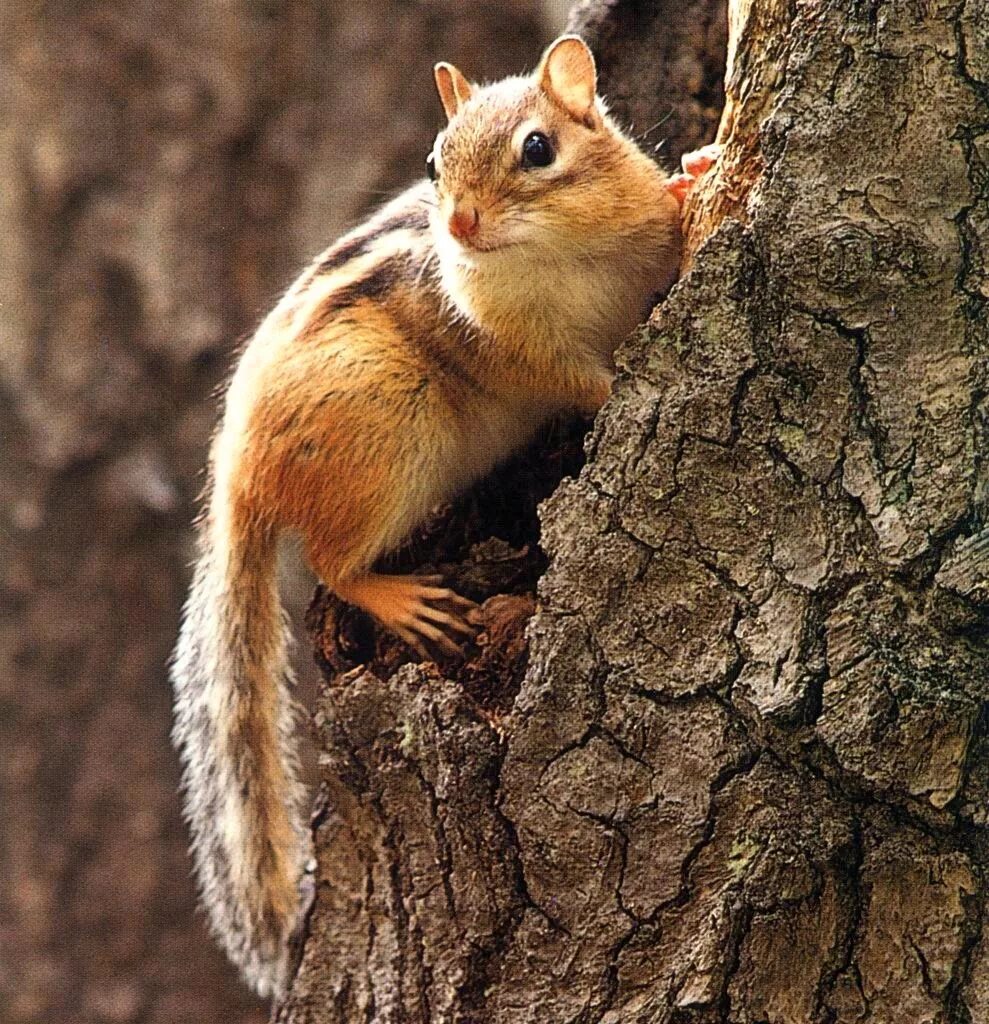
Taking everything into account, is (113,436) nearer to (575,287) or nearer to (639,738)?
(575,287)

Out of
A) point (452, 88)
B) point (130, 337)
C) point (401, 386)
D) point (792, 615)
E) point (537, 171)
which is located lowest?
point (792, 615)

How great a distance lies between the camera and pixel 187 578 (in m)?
5.18

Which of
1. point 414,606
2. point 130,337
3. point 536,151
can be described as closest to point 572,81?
point 536,151

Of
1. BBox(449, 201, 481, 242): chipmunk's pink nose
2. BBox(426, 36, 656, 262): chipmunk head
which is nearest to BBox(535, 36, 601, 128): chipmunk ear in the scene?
BBox(426, 36, 656, 262): chipmunk head

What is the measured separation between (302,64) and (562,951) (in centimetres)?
355

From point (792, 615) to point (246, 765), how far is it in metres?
1.20

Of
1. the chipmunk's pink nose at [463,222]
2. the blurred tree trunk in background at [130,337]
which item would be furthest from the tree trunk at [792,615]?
the blurred tree trunk in background at [130,337]

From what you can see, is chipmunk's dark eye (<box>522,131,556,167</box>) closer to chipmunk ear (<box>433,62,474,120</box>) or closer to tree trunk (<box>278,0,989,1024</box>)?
chipmunk ear (<box>433,62,474,120</box>)

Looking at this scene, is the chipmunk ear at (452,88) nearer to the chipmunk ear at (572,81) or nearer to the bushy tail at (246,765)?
the chipmunk ear at (572,81)

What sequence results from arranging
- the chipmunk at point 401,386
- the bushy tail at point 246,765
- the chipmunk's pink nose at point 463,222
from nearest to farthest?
the chipmunk's pink nose at point 463,222 → the chipmunk at point 401,386 → the bushy tail at point 246,765

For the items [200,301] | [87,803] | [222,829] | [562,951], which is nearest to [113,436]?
[200,301]

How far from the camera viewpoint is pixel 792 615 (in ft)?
6.61

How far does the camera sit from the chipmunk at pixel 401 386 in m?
2.59

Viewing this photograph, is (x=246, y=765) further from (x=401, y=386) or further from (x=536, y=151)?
(x=536, y=151)
